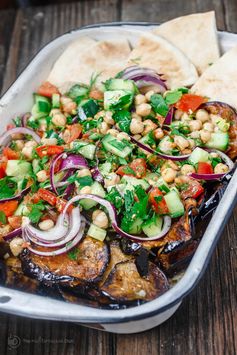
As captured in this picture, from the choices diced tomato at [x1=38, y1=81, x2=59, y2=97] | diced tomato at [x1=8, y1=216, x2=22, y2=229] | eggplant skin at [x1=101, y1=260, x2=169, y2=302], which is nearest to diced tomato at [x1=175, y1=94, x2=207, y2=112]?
diced tomato at [x1=38, y1=81, x2=59, y2=97]

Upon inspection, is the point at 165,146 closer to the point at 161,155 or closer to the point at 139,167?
the point at 161,155

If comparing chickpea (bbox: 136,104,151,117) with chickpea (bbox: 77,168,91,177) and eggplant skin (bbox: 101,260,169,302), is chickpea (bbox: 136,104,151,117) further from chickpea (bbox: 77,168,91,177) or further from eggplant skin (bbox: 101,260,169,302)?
eggplant skin (bbox: 101,260,169,302)

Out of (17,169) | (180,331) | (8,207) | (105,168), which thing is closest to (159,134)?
(105,168)

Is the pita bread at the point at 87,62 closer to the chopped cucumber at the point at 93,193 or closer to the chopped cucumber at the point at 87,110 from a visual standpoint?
the chopped cucumber at the point at 87,110

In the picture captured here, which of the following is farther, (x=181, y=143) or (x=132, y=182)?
(x=181, y=143)

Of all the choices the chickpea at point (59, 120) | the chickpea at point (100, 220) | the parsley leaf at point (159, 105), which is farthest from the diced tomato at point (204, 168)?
the chickpea at point (59, 120)

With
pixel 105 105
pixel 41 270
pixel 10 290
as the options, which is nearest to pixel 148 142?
pixel 105 105
